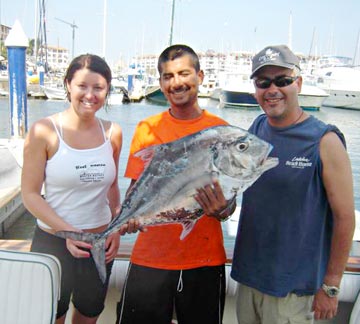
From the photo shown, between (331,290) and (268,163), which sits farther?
(331,290)

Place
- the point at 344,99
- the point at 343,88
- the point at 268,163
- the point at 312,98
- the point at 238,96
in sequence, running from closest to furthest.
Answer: the point at 268,163 < the point at 312,98 < the point at 238,96 < the point at 344,99 < the point at 343,88

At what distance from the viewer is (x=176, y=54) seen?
7.02ft

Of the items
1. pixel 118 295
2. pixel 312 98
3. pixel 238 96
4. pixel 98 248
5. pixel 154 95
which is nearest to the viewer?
pixel 98 248

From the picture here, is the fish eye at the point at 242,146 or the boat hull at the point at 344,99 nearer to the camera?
the fish eye at the point at 242,146

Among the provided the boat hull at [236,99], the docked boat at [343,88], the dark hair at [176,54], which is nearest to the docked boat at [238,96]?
the boat hull at [236,99]

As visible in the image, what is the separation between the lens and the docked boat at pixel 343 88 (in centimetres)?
3594

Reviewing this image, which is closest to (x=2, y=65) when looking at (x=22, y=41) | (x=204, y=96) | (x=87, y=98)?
(x=204, y=96)

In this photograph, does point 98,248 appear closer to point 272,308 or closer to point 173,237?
point 173,237

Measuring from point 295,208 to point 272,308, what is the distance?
532 millimetres

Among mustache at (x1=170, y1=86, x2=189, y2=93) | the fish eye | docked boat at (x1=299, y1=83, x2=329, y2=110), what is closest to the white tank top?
mustache at (x1=170, y1=86, x2=189, y2=93)

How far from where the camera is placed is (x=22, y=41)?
23.4 feet

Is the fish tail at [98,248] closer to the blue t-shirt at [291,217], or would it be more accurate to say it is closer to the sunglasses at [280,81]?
the blue t-shirt at [291,217]

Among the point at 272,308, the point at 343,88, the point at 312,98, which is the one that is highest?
the point at 272,308

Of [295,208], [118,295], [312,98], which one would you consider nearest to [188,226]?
[295,208]
